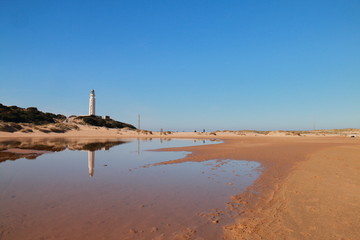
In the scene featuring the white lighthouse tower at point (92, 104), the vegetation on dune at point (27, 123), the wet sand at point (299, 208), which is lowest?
the wet sand at point (299, 208)

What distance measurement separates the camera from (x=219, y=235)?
4.14m

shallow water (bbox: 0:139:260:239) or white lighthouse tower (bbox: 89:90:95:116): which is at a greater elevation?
white lighthouse tower (bbox: 89:90:95:116)

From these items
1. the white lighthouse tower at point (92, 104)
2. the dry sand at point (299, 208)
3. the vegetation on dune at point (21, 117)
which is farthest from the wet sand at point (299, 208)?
the white lighthouse tower at point (92, 104)

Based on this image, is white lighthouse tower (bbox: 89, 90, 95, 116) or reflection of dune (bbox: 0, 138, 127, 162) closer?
reflection of dune (bbox: 0, 138, 127, 162)

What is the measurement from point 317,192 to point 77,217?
6.69m

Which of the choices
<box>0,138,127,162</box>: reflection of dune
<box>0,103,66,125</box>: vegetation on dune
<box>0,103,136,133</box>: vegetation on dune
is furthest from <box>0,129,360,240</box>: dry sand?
<box>0,103,66,125</box>: vegetation on dune

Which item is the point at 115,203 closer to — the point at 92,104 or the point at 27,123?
the point at 27,123

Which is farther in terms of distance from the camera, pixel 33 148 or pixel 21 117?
pixel 21 117

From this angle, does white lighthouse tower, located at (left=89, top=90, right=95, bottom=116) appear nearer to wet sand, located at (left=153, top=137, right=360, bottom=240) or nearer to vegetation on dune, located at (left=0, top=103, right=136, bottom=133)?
vegetation on dune, located at (left=0, top=103, right=136, bottom=133)

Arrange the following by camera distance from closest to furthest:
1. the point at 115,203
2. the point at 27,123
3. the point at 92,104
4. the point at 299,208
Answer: the point at 299,208 → the point at 115,203 → the point at 27,123 → the point at 92,104

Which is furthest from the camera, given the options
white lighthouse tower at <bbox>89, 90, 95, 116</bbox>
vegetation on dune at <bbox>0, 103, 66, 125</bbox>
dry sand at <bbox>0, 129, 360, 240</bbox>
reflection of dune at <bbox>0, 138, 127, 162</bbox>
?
white lighthouse tower at <bbox>89, 90, 95, 116</bbox>

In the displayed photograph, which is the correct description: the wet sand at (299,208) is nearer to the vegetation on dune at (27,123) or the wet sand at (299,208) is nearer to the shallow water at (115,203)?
the shallow water at (115,203)

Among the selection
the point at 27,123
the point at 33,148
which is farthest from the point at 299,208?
the point at 27,123

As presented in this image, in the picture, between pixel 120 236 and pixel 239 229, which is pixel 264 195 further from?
pixel 120 236
